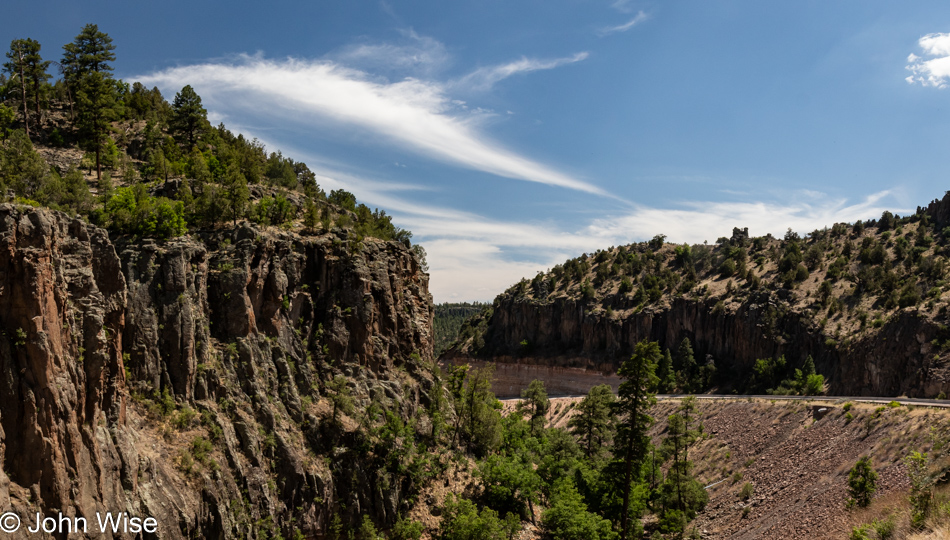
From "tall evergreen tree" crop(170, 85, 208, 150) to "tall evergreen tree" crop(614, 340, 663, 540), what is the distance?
45295mm

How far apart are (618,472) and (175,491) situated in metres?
27.6

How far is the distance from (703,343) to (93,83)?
94.1 meters

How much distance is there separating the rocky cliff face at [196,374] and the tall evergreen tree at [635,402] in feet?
50.6

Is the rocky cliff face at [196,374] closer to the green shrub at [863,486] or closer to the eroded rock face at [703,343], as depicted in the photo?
the green shrub at [863,486]

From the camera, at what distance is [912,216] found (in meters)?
106

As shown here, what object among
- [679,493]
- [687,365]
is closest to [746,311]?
[687,365]

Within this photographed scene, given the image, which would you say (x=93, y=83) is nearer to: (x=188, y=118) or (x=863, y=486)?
(x=188, y=118)

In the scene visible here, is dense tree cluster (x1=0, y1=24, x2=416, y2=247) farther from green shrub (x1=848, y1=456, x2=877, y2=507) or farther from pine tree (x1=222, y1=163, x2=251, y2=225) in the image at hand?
green shrub (x1=848, y1=456, x2=877, y2=507)

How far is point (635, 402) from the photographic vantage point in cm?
3784

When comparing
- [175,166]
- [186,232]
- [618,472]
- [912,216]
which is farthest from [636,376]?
[912,216]

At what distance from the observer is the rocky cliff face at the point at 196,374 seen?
74.9 ft

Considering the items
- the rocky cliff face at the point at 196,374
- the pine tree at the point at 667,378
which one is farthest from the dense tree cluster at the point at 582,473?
the pine tree at the point at 667,378

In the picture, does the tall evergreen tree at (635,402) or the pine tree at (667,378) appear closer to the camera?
the tall evergreen tree at (635,402)

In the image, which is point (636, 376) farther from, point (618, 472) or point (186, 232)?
point (186, 232)
